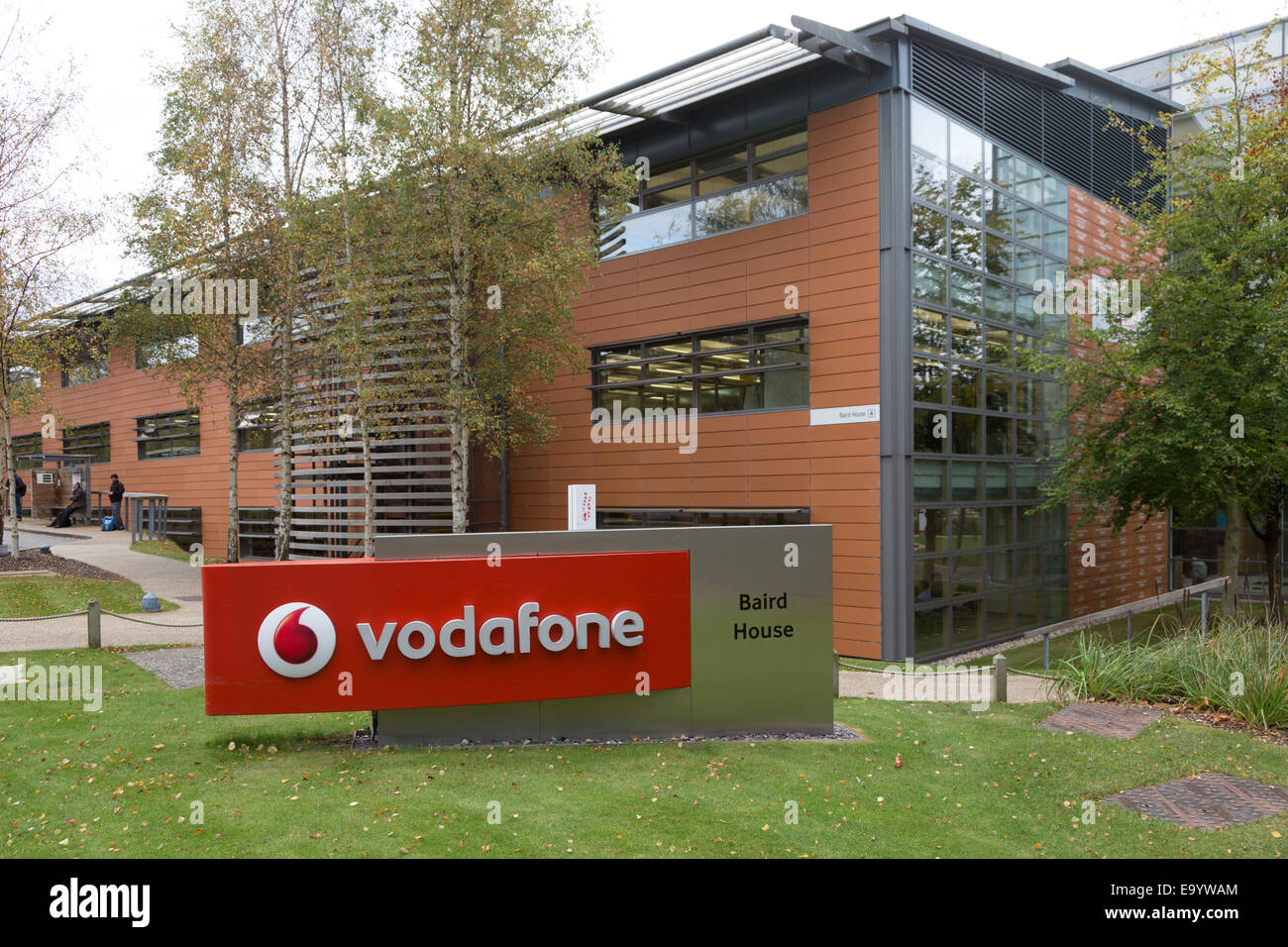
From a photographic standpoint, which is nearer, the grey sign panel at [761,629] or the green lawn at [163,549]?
the grey sign panel at [761,629]

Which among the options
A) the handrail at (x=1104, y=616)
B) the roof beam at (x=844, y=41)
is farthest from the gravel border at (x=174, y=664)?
the handrail at (x=1104, y=616)

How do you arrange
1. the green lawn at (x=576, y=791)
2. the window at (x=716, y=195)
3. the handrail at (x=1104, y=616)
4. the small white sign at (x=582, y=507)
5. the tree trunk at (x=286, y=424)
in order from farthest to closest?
the tree trunk at (x=286, y=424) < the handrail at (x=1104, y=616) < the window at (x=716, y=195) < the small white sign at (x=582, y=507) < the green lawn at (x=576, y=791)

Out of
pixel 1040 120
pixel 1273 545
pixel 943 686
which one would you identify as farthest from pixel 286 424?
pixel 1273 545

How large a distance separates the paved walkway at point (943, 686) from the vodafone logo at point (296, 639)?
7.91 metres

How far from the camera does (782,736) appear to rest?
9.02 m

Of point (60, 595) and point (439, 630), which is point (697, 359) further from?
point (60, 595)

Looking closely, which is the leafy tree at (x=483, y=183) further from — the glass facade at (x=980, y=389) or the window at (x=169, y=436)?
the window at (x=169, y=436)

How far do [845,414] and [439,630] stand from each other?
403 inches

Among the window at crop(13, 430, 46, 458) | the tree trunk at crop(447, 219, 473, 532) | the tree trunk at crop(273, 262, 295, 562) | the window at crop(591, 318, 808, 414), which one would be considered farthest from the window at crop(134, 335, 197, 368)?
the window at crop(13, 430, 46, 458)

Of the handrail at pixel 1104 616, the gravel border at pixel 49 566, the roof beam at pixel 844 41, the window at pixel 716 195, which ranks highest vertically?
the roof beam at pixel 844 41

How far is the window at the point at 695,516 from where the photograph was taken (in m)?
16.8

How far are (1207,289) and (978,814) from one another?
12.4 metres

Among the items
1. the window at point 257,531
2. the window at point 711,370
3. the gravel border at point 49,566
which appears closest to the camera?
the window at point 711,370

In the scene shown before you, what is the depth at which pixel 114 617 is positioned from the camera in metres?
14.5
